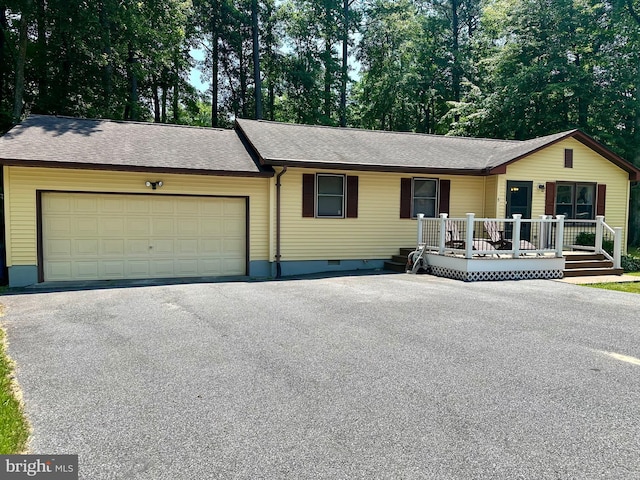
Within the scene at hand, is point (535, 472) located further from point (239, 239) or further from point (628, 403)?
point (239, 239)

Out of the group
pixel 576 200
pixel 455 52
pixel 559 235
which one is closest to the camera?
pixel 559 235

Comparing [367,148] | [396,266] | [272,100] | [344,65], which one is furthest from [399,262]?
[272,100]

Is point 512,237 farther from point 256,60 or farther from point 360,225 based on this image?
point 256,60

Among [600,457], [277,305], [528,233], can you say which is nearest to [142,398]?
[600,457]

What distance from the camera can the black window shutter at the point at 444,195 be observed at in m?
12.6

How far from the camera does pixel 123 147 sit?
10.5 m

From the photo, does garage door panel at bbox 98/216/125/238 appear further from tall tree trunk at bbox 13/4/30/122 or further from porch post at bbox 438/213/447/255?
tall tree trunk at bbox 13/4/30/122

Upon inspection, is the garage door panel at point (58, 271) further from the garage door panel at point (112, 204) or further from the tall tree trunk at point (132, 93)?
the tall tree trunk at point (132, 93)

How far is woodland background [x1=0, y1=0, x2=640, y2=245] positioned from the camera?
1778 centimetres

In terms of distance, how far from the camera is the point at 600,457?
267cm

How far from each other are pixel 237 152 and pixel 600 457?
10362 millimetres

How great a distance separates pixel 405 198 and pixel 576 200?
5.33 m

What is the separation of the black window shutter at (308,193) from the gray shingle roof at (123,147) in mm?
1054

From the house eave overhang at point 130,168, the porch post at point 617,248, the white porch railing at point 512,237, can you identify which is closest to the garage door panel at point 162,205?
the house eave overhang at point 130,168
